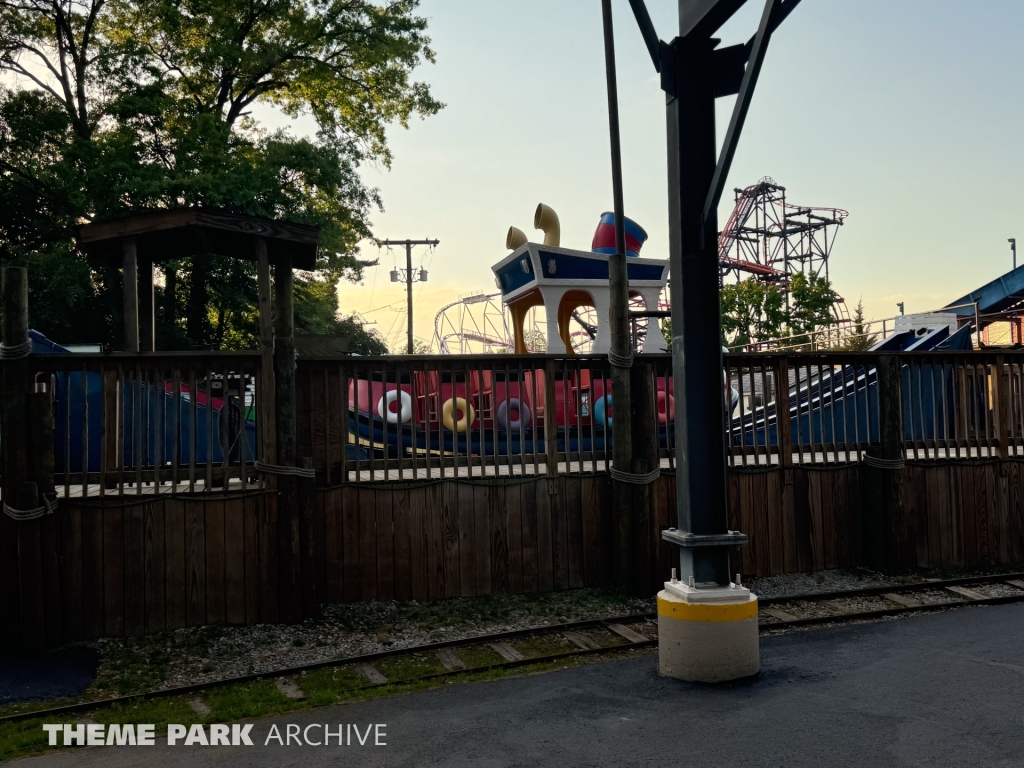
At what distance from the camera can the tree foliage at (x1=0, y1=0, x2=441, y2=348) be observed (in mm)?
23078

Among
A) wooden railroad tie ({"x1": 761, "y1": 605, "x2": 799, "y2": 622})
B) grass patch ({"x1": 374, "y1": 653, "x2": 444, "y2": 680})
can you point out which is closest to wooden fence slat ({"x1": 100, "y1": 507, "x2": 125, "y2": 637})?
grass patch ({"x1": 374, "y1": 653, "x2": 444, "y2": 680})

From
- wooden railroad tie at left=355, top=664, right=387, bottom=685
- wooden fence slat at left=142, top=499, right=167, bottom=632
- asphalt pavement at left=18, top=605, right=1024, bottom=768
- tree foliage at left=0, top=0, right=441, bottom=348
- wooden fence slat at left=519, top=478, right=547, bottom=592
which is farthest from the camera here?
tree foliage at left=0, top=0, right=441, bottom=348

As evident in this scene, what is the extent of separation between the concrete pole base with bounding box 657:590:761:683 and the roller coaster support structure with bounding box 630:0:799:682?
13 millimetres

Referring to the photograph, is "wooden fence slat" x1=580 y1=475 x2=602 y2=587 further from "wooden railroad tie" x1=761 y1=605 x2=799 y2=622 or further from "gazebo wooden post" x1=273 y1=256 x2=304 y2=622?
"gazebo wooden post" x1=273 y1=256 x2=304 y2=622

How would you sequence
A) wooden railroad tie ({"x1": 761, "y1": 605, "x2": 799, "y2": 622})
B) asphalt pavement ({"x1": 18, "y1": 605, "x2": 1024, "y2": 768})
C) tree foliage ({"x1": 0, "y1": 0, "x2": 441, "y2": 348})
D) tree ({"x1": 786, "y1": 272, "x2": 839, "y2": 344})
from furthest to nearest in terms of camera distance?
tree ({"x1": 786, "y1": 272, "x2": 839, "y2": 344})
tree foliage ({"x1": 0, "y1": 0, "x2": 441, "y2": 348})
wooden railroad tie ({"x1": 761, "y1": 605, "x2": 799, "y2": 622})
asphalt pavement ({"x1": 18, "y1": 605, "x2": 1024, "y2": 768})

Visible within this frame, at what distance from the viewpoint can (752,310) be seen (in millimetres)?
45562

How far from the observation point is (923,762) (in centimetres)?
464

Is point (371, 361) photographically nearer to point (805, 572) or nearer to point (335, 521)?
point (335, 521)

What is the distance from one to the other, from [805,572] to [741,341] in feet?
123

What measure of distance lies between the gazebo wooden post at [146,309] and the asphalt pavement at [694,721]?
Result: 5.38m

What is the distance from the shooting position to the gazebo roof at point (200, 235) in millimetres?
8047

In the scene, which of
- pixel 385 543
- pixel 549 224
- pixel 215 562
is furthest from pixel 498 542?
pixel 549 224

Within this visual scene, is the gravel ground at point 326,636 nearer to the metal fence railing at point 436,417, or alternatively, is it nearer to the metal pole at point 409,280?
the metal fence railing at point 436,417

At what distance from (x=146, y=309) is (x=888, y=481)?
8740 mm
